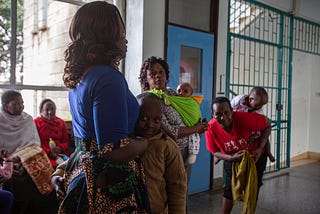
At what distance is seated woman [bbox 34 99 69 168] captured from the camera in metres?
2.99

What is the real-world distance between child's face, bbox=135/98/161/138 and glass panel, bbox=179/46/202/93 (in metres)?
2.39

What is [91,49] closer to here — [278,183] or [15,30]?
[15,30]

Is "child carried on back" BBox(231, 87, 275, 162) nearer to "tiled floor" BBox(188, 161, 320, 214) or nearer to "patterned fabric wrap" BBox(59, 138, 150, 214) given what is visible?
"tiled floor" BBox(188, 161, 320, 214)

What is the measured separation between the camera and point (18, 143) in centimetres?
278

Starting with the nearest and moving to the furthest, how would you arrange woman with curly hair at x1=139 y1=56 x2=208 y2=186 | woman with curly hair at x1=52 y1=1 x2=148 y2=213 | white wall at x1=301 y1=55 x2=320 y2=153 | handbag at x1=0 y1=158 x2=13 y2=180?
1. woman with curly hair at x1=52 y1=1 x2=148 y2=213
2. woman with curly hair at x1=139 y1=56 x2=208 y2=186
3. handbag at x1=0 y1=158 x2=13 y2=180
4. white wall at x1=301 y1=55 x2=320 y2=153

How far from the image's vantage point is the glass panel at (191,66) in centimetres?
368

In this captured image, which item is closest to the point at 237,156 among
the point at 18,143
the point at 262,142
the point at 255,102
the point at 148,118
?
the point at 262,142

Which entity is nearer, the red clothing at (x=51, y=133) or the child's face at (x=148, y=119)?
the child's face at (x=148, y=119)

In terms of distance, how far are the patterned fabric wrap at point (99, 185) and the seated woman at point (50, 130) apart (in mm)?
1935

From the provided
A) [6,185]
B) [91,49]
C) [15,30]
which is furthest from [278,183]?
[91,49]

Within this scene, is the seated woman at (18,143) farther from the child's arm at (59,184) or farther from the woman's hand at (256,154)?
the woman's hand at (256,154)

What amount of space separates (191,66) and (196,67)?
89mm

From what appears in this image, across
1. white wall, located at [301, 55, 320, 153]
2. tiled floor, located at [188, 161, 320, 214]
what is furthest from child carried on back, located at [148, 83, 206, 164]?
white wall, located at [301, 55, 320, 153]

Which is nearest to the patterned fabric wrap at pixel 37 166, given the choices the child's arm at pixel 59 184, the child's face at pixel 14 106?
the child's face at pixel 14 106
